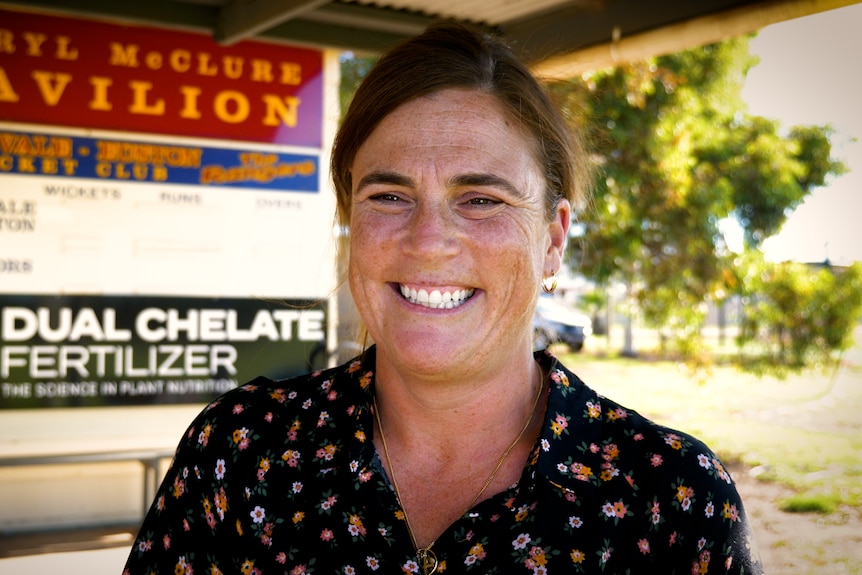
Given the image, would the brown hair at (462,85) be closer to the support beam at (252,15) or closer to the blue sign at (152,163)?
the support beam at (252,15)

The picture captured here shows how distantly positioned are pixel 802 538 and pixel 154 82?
Result: 584 cm

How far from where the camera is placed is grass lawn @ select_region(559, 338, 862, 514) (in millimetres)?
8219

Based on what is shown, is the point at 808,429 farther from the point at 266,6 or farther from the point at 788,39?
the point at 266,6

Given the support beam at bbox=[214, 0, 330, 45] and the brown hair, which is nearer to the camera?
the brown hair

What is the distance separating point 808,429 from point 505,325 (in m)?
9.50

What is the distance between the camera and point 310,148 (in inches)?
172

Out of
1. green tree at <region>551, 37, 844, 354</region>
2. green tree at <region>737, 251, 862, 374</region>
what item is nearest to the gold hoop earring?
green tree at <region>551, 37, 844, 354</region>

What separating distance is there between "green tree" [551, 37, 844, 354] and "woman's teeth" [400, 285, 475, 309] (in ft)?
19.8

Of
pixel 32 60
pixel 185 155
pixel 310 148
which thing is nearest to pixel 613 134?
pixel 310 148

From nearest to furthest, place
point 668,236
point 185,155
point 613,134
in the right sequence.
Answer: point 185,155, point 613,134, point 668,236

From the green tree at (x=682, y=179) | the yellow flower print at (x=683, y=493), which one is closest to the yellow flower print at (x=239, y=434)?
the yellow flower print at (x=683, y=493)

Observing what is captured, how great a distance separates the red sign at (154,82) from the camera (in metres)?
3.87

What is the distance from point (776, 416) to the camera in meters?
10.7

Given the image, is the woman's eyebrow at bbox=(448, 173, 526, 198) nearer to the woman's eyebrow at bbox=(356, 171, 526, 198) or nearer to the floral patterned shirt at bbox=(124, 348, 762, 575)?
the woman's eyebrow at bbox=(356, 171, 526, 198)
